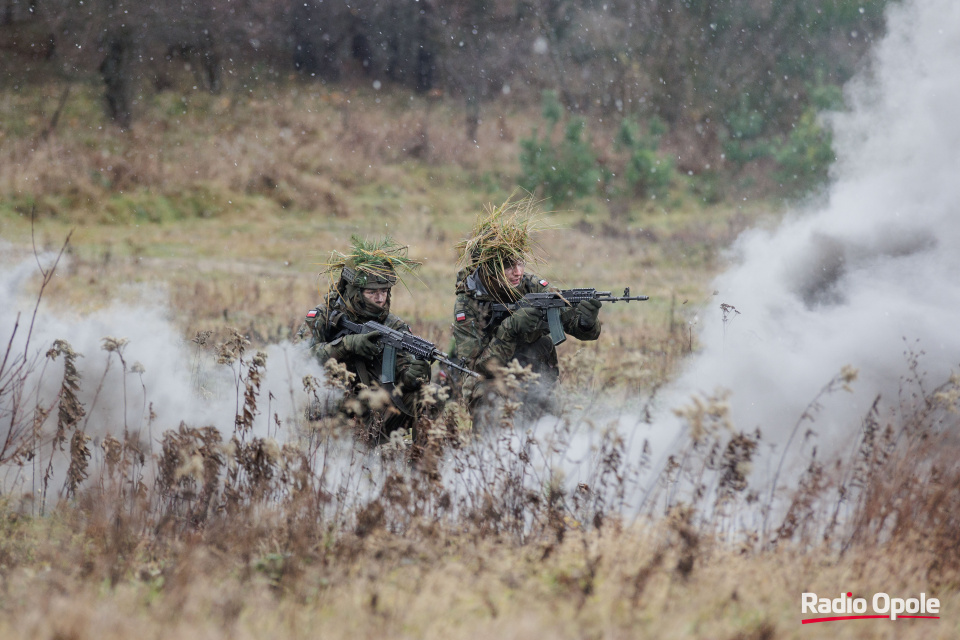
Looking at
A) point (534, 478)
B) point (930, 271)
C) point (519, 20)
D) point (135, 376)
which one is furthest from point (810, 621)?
point (519, 20)

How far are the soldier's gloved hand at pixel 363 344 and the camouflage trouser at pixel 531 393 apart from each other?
2.99ft

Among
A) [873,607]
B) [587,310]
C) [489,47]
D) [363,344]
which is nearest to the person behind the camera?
[873,607]

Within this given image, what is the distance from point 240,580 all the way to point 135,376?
3.70 meters

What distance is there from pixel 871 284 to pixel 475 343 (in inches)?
158

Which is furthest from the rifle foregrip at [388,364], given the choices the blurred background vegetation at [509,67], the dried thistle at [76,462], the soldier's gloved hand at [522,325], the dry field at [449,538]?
the blurred background vegetation at [509,67]

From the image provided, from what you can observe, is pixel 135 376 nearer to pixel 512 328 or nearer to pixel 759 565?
pixel 512 328

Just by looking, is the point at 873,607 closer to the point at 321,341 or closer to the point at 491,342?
the point at 491,342

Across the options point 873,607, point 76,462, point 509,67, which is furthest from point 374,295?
point 509,67

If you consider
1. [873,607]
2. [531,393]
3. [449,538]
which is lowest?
[873,607]

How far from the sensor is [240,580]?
4.27 meters

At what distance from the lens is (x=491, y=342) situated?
265 inches

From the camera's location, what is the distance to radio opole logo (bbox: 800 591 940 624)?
13.9 feet

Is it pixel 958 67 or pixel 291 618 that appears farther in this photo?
pixel 958 67

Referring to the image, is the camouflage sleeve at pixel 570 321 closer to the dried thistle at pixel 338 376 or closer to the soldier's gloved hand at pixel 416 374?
the soldier's gloved hand at pixel 416 374
